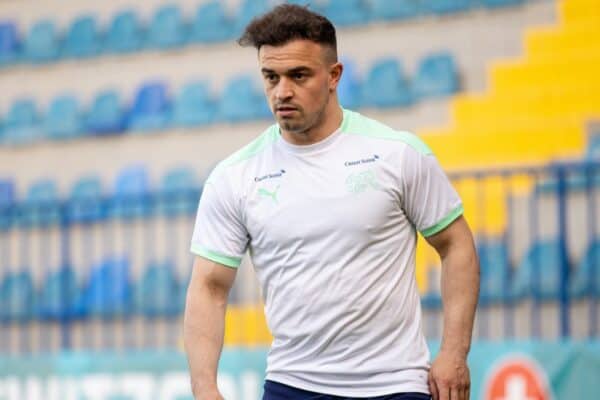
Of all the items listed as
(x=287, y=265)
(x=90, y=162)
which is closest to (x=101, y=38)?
(x=90, y=162)

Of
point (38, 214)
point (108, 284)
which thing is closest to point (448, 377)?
point (38, 214)

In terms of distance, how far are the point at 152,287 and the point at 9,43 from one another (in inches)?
229

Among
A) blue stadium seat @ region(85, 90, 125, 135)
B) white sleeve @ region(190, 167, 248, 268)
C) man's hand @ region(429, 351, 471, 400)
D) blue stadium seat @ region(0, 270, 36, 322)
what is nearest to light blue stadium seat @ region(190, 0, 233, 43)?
blue stadium seat @ region(85, 90, 125, 135)

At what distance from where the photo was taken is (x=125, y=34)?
16766 millimetres

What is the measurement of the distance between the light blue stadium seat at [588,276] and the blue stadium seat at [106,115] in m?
7.36

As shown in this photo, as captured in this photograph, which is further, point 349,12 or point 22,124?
point 22,124

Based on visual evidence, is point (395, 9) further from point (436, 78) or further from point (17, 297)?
point (17, 297)

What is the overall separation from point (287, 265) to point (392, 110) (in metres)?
9.22

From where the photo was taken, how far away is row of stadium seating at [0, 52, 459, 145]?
14.0 meters

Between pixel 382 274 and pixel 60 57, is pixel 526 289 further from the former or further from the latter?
pixel 60 57

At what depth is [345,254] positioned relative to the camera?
16.0ft

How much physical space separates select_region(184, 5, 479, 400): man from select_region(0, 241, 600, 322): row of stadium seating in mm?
5157

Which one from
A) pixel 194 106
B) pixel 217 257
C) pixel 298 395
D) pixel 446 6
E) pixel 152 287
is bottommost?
pixel 298 395

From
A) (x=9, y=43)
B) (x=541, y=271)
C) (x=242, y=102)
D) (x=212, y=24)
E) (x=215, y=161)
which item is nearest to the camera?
(x=541, y=271)
